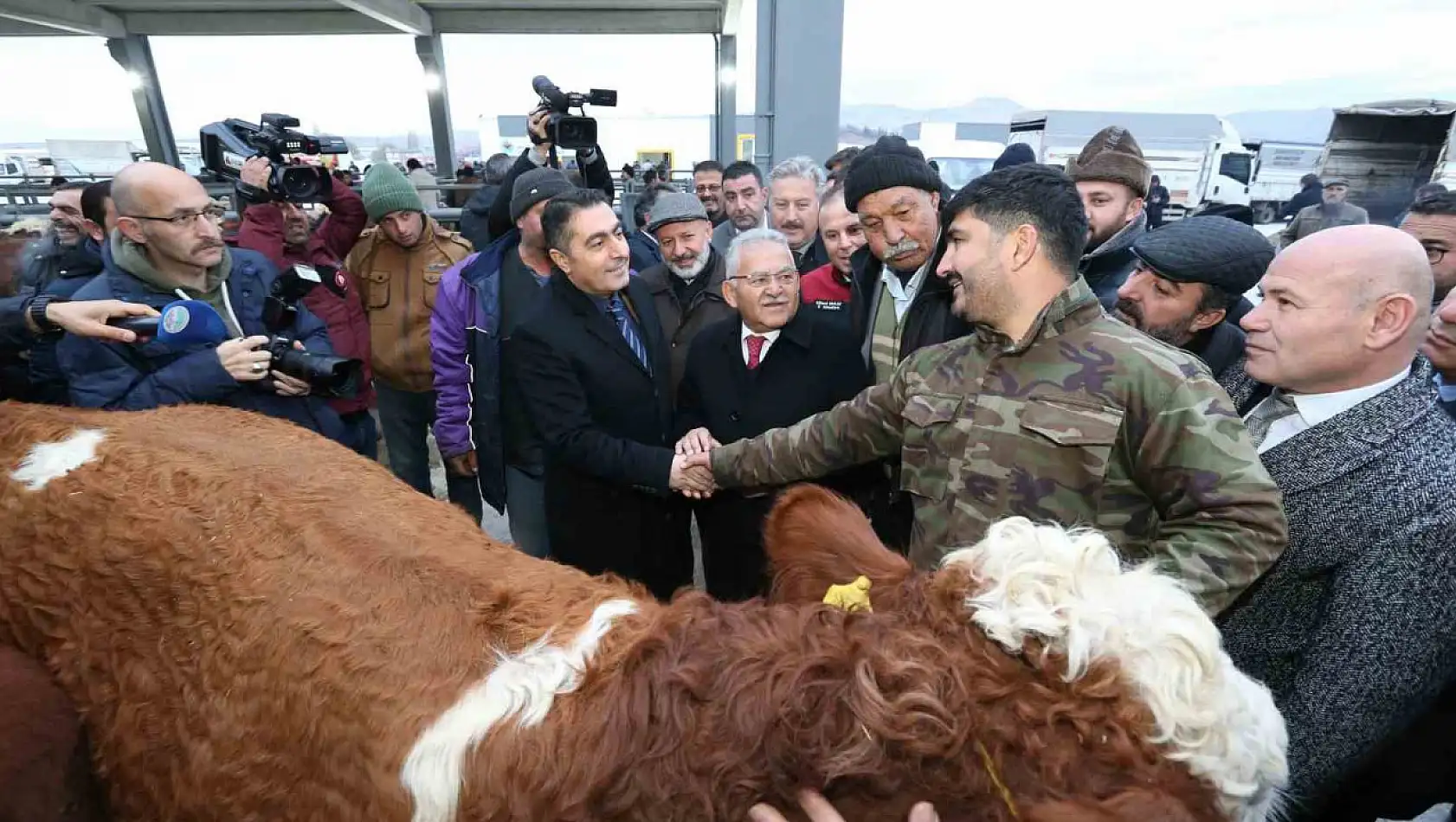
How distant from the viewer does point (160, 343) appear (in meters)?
2.52

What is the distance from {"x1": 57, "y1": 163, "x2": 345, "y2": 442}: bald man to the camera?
2.57 m

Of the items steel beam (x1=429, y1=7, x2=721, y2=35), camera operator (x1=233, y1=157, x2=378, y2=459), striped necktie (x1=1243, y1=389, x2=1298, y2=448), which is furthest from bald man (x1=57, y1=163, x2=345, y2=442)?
steel beam (x1=429, y1=7, x2=721, y2=35)

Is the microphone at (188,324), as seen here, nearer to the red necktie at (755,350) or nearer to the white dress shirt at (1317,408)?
the red necktie at (755,350)

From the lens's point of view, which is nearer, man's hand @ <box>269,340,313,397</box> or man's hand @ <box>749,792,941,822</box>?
man's hand @ <box>749,792,941,822</box>

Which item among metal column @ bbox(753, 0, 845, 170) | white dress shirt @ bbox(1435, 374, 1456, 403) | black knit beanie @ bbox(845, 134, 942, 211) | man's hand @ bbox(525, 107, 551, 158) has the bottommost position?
white dress shirt @ bbox(1435, 374, 1456, 403)

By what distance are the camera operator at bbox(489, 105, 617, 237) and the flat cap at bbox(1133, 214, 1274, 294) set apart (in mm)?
3040

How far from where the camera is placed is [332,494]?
6.33ft

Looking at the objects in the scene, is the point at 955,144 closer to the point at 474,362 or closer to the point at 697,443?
the point at 474,362

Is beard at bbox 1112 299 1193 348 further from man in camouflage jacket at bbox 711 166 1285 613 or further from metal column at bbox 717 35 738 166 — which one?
metal column at bbox 717 35 738 166

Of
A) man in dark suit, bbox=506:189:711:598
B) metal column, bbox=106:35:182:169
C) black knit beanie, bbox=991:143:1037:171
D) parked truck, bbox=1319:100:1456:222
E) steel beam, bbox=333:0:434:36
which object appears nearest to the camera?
man in dark suit, bbox=506:189:711:598

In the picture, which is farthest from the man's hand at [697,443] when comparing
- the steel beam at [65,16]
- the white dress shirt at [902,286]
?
the steel beam at [65,16]

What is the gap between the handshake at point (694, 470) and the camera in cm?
271

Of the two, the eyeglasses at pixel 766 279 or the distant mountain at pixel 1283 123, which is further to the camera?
the distant mountain at pixel 1283 123

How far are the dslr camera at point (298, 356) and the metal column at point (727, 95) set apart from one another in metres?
11.9
